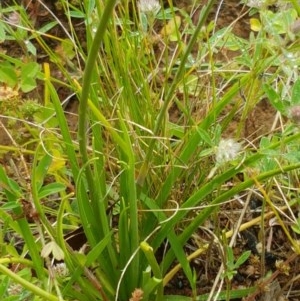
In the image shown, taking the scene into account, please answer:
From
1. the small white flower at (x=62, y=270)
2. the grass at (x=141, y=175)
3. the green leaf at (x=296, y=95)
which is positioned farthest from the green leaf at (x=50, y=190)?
the green leaf at (x=296, y=95)

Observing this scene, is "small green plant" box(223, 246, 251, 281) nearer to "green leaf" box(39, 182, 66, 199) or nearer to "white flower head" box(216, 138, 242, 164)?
"white flower head" box(216, 138, 242, 164)

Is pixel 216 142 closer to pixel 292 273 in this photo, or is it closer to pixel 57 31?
pixel 292 273

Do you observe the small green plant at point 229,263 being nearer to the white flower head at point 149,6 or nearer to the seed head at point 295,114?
the seed head at point 295,114

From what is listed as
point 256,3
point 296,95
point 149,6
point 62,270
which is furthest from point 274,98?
point 62,270

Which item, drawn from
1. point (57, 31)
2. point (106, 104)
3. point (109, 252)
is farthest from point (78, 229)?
point (57, 31)

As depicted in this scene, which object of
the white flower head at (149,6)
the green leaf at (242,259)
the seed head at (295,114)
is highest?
the white flower head at (149,6)

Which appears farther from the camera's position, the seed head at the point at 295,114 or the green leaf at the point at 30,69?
the green leaf at the point at 30,69

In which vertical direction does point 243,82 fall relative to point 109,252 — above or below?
above

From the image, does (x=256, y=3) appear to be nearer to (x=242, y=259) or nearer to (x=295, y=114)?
(x=295, y=114)
